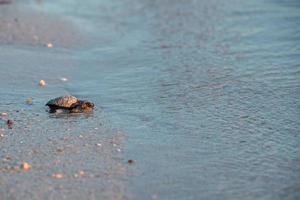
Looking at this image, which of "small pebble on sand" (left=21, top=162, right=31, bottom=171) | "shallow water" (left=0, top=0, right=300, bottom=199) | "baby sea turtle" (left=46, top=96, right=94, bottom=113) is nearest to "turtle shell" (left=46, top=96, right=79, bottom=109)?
"baby sea turtle" (left=46, top=96, right=94, bottom=113)

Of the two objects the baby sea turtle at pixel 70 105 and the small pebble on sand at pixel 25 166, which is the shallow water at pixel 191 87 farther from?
the small pebble on sand at pixel 25 166

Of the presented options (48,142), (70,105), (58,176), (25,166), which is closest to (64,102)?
(70,105)

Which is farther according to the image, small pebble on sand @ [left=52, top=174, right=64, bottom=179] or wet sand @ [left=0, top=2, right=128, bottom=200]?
small pebble on sand @ [left=52, top=174, right=64, bottom=179]

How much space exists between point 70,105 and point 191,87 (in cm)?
154

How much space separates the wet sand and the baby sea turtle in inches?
4.1

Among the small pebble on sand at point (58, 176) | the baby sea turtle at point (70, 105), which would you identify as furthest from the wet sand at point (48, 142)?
the baby sea turtle at point (70, 105)

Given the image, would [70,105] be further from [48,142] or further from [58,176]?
[58,176]

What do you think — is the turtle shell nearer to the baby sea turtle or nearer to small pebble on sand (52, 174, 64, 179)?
the baby sea turtle

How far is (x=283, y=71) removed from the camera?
716 centimetres

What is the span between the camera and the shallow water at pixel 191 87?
4.60 meters

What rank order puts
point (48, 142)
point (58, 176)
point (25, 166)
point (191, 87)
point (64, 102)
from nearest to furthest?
point (58, 176)
point (25, 166)
point (48, 142)
point (64, 102)
point (191, 87)

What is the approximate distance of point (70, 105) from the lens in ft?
20.1

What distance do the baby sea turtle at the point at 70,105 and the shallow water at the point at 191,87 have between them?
0.41 feet

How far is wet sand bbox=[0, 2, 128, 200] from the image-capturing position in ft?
14.3
